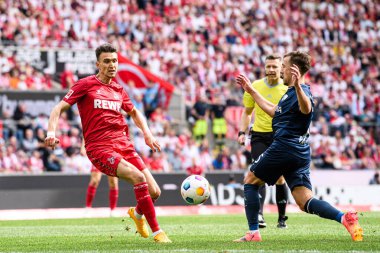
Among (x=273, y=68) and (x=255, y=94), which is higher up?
(x=273, y=68)

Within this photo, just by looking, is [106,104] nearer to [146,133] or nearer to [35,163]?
[146,133]

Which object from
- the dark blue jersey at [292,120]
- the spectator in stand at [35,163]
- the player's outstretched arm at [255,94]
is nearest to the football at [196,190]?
the player's outstretched arm at [255,94]

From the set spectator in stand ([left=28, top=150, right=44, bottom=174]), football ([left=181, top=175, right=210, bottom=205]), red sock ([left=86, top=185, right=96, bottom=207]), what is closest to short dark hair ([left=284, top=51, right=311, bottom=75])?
football ([left=181, top=175, right=210, bottom=205])

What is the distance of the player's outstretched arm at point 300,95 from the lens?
962 cm

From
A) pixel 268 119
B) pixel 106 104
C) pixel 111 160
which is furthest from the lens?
pixel 268 119

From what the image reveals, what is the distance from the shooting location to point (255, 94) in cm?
1030

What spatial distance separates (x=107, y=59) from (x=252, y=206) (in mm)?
2589

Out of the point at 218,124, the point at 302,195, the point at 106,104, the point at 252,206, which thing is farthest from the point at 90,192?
the point at 302,195

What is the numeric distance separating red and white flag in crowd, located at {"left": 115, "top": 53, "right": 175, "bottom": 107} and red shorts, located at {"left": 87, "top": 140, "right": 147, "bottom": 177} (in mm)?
17027

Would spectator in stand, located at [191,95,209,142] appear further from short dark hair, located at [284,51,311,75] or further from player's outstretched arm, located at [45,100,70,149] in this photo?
short dark hair, located at [284,51,311,75]

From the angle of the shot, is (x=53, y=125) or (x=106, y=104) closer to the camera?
(x=53, y=125)

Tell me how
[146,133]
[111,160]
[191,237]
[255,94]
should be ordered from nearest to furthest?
[255,94], [111,160], [146,133], [191,237]

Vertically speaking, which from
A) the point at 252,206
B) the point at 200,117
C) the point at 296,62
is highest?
the point at 296,62

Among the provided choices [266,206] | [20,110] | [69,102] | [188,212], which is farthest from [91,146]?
[20,110]
